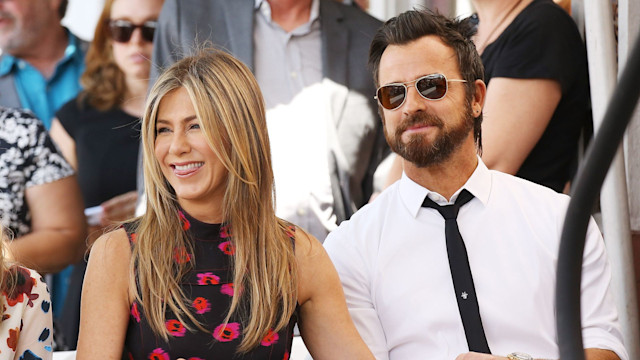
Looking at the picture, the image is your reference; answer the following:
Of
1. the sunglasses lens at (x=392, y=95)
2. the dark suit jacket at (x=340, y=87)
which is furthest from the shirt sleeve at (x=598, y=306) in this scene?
the dark suit jacket at (x=340, y=87)

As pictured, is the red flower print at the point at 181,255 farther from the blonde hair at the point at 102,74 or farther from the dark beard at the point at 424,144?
the blonde hair at the point at 102,74

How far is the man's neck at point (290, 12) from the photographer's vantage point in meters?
3.56

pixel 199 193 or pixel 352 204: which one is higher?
pixel 199 193

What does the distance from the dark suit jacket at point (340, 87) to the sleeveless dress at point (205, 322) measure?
158cm

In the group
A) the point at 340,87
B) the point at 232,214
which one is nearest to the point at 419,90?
the point at 232,214

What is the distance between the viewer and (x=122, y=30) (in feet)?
11.8

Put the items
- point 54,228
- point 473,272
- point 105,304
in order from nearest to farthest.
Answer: point 105,304 < point 473,272 < point 54,228

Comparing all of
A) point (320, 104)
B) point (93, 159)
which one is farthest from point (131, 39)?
point (320, 104)

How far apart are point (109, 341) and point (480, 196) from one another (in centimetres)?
105

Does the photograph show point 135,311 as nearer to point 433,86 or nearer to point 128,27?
point 433,86

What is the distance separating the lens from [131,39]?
141 inches

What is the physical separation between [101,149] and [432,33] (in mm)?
1765

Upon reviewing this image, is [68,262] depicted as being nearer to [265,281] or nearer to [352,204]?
[352,204]

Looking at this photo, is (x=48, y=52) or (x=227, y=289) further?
(x=48, y=52)
